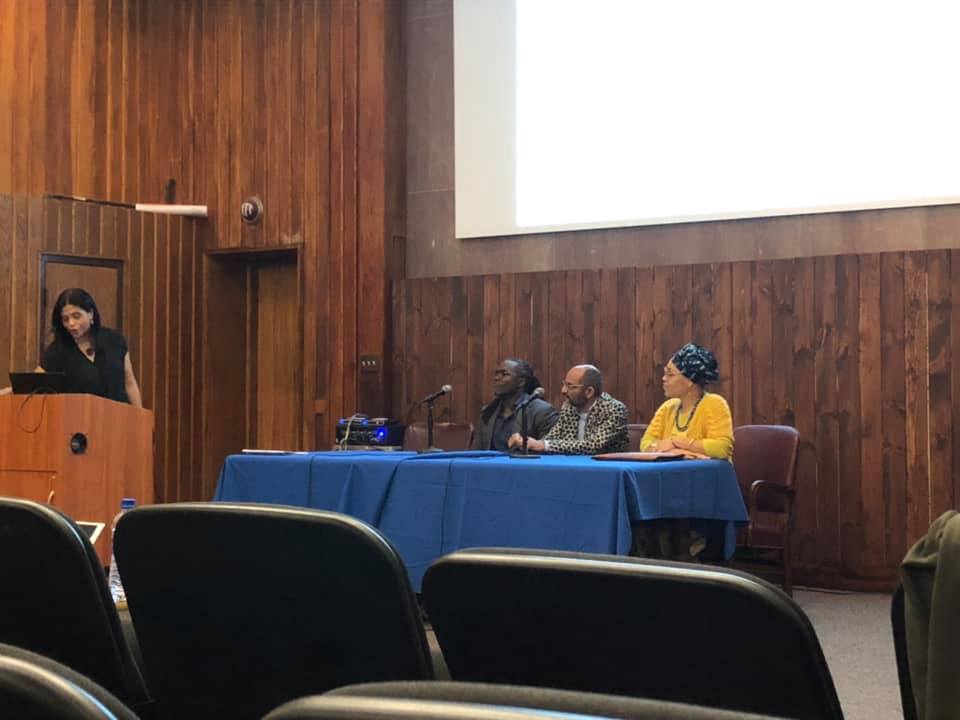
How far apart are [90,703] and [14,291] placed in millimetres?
7489

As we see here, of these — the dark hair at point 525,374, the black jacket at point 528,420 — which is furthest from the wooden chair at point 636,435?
the dark hair at point 525,374

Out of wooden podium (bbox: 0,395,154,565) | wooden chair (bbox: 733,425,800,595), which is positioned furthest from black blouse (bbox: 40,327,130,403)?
wooden chair (bbox: 733,425,800,595)

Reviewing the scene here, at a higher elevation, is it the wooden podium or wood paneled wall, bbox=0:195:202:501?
wood paneled wall, bbox=0:195:202:501

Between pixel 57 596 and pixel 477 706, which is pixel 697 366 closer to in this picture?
pixel 57 596

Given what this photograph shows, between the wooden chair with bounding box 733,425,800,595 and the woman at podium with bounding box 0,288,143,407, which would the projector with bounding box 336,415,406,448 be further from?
the wooden chair with bounding box 733,425,800,595

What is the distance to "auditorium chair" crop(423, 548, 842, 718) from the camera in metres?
1.15

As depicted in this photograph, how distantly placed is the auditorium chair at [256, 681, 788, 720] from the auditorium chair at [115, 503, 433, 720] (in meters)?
0.63

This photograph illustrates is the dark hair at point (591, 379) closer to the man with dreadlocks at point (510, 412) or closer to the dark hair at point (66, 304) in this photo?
the man with dreadlocks at point (510, 412)

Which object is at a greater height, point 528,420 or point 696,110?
point 696,110

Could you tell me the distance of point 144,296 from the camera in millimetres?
8273

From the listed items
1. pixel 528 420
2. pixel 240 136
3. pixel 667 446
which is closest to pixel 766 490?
pixel 667 446

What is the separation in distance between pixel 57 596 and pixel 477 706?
1.04 metres

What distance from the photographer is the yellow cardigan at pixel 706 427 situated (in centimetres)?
507

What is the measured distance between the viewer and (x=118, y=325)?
812 centimetres
